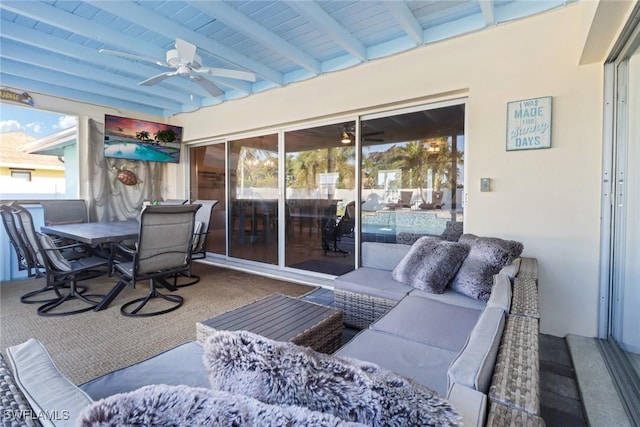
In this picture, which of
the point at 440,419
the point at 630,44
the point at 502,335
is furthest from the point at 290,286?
the point at 630,44

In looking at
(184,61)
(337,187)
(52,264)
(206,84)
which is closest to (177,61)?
(184,61)

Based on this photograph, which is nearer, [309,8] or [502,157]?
[309,8]

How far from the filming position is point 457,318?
6.07 feet

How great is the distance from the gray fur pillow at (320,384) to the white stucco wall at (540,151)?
267cm

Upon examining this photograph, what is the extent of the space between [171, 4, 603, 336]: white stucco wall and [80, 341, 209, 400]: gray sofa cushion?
2.71 metres

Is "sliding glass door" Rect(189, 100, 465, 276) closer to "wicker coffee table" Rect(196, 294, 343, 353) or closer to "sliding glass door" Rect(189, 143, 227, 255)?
"sliding glass door" Rect(189, 143, 227, 255)

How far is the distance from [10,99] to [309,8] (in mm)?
4609

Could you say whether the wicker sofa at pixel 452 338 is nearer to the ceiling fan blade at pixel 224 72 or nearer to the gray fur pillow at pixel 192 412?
the gray fur pillow at pixel 192 412

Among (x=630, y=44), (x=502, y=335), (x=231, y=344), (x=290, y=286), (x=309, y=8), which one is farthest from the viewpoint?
(x=290, y=286)

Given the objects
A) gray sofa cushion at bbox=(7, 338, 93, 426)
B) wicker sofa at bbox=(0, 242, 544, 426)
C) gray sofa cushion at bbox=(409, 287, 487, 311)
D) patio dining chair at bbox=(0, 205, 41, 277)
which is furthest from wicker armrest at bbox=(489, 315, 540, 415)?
patio dining chair at bbox=(0, 205, 41, 277)

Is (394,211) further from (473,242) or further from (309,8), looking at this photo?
(309,8)

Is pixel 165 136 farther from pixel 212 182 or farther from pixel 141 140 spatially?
pixel 212 182

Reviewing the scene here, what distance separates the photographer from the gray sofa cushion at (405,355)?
4.21 ft

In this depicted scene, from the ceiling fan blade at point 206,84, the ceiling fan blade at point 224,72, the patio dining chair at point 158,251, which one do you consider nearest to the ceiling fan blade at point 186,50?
the ceiling fan blade at point 224,72
